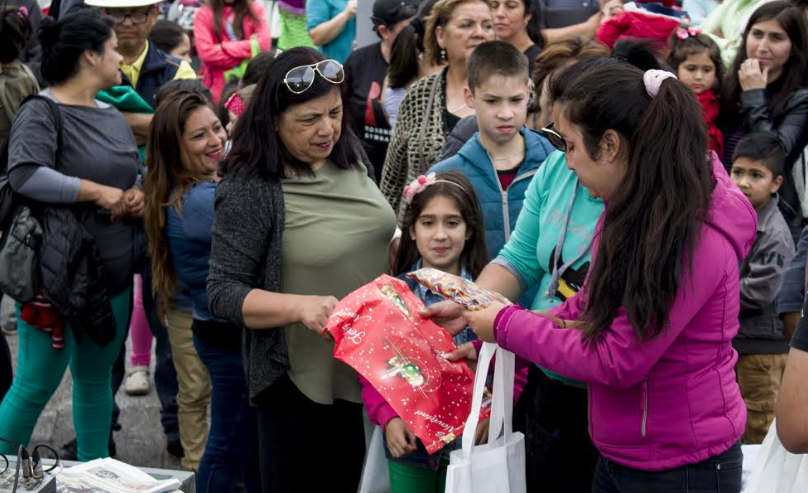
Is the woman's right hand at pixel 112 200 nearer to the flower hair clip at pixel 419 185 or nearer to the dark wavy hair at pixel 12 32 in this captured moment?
the dark wavy hair at pixel 12 32

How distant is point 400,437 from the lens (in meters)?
3.17

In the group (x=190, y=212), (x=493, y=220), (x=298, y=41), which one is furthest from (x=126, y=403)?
(x=298, y=41)

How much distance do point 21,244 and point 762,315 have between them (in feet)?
10.6

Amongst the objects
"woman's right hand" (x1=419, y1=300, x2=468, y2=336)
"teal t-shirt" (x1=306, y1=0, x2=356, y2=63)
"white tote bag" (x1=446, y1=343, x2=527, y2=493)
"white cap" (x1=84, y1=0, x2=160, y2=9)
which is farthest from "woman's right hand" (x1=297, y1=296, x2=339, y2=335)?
"teal t-shirt" (x1=306, y1=0, x2=356, y2=63)

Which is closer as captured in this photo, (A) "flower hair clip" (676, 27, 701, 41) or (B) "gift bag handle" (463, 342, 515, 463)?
(B) "gift bag handle" (463, 342, 515, 463)

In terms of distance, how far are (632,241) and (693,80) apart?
3092 mm

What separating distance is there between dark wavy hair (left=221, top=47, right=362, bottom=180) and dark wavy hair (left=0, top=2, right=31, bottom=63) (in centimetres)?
254

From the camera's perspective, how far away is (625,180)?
2.38 metres

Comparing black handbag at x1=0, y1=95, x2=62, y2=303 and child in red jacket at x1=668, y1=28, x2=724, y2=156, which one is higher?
child in red jacket at x1=668, y1=28, x2=724, y2=156

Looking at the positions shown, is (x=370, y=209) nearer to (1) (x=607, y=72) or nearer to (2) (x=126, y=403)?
(1) (x=607, y=72)

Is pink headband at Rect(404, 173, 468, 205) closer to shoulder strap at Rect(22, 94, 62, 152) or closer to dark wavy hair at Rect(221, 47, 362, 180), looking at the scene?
dark wavy hair at Rect(221, 47, 362, 180)

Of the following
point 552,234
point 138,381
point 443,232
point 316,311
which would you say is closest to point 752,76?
point 443,232

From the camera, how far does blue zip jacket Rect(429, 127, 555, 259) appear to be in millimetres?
3846

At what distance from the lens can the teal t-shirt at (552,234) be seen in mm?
3000
